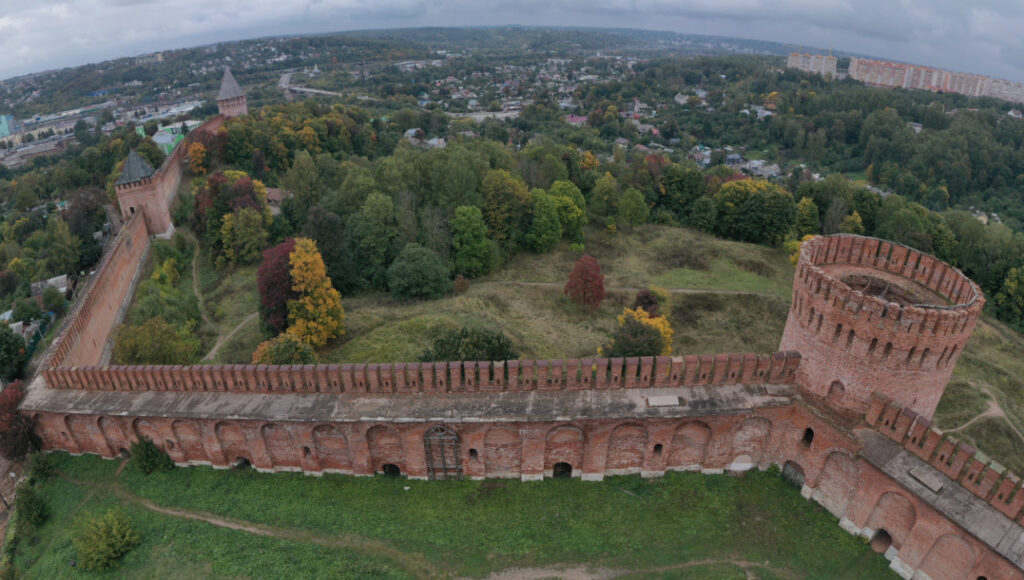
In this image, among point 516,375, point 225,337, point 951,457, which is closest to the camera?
point 951,457

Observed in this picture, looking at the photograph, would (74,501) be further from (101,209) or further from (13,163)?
(13,163)

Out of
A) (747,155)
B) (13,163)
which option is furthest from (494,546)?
(13,163)

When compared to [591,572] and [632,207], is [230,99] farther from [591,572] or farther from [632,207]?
[591,572]

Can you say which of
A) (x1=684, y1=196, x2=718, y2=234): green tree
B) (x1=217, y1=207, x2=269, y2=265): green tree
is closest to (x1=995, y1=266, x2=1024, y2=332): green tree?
(x1=684, y1=196, x2=718, y2=234): green tree

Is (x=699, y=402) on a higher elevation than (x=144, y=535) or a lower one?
higher

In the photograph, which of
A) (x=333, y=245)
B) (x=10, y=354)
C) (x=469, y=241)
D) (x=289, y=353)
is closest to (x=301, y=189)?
(x=333, y=245)

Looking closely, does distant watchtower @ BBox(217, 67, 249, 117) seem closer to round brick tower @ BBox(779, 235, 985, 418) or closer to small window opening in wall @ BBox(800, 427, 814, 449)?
round brick tower @ BBox(779, 235, 985, 418)
